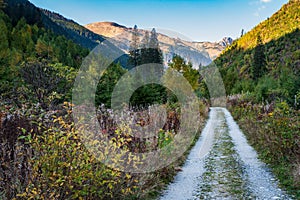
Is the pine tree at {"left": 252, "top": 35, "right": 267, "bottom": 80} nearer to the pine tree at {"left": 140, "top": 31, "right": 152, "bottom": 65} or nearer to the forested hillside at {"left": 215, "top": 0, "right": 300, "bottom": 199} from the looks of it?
the forested hillside at {"left": 215, "top": 0, "right": 300, "bottom": 199}

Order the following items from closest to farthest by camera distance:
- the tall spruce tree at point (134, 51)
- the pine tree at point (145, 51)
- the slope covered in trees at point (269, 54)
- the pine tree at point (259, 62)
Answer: the slope covered in trees at point (269, 54), the pine tree at point (259, 62), the pine tree at point (145, 51), the tall spruce tree at point (134, 51)

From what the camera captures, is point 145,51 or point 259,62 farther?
point 145,51

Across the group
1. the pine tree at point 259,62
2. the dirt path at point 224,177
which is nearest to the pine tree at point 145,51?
the pine tree at point 259,62

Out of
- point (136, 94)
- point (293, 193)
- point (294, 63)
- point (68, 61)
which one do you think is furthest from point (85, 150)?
point (68, 61)

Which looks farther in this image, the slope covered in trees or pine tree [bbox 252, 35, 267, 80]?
pine tree [bbox 252, 35, 267, 80]

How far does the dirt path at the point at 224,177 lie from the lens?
447 cm

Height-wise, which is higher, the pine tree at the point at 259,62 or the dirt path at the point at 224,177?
the pine tree at the point at 259,62

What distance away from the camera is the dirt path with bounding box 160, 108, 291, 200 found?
4473 millimetres

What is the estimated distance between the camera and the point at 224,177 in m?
5.38

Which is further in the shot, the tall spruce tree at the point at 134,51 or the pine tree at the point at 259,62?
the tall spruce tree at the point at 134,51

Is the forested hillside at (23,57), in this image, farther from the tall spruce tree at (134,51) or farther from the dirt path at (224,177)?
the tall spruce tree at (134,51)

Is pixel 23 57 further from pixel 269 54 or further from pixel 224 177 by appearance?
pixel 269 54

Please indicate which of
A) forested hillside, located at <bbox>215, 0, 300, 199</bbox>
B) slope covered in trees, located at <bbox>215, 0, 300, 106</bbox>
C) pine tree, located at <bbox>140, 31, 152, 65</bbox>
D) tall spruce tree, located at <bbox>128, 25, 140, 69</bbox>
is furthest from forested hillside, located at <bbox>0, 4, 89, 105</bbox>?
slope covered in trees, located at <bbox>215, 0, 300, 106</bbox>

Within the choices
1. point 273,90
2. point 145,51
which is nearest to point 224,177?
point 273,90
